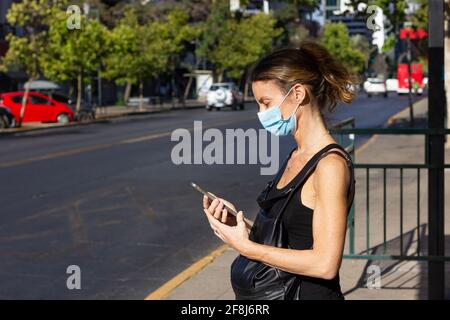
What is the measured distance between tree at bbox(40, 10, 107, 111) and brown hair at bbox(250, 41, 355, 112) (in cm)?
4165

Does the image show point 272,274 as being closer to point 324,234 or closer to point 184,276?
point 324,234

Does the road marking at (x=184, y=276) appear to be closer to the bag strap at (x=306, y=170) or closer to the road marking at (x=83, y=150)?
the bag strap at (x=306, y=170)

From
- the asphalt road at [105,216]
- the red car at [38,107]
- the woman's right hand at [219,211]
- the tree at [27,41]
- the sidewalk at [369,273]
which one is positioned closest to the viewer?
the woman's right hand at [219,211]

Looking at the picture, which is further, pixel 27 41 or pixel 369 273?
pixel 27 41

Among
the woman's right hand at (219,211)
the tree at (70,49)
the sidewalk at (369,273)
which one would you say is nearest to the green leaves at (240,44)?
the tree at (70,49)

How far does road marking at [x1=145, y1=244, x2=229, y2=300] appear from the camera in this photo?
7.78m

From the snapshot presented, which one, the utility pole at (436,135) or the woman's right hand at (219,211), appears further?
the utility pole at (436,135)

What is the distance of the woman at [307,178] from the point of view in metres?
3.06

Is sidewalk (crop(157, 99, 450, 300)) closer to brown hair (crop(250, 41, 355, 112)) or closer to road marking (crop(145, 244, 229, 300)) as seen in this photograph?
road marking (crop(145, 244, 229, 300))

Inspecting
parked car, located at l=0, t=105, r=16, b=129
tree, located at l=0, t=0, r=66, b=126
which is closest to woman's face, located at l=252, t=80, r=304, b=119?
parked car, located at l=0, t=105, r=16, b=129

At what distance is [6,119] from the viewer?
1442 inches

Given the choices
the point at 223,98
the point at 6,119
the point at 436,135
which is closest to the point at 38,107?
the point at 6,119

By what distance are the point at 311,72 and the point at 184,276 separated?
5.41 meters

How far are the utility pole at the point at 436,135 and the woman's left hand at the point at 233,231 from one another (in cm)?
384
